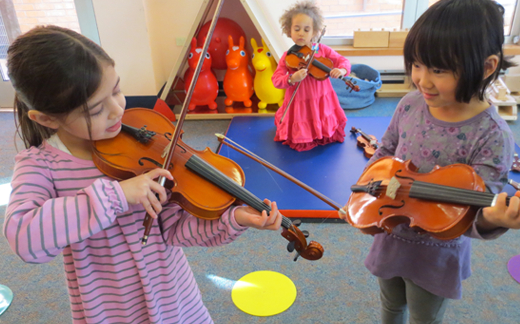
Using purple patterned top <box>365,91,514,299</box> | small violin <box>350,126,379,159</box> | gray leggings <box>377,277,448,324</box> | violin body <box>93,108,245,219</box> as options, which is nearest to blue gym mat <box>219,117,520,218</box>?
small violin <box>350,126,379,159</box>

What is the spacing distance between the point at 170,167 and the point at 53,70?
0.33 metres

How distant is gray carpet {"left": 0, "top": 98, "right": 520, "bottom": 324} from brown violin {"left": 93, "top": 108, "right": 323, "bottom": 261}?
2.22ft

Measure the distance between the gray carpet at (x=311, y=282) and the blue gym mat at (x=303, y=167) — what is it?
0.51 feet

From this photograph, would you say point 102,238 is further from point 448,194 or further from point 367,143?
point 367,143

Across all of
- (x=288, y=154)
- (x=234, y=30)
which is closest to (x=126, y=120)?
(x=288, y=154)

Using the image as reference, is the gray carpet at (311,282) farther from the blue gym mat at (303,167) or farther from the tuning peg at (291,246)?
the tuning peg at (291,246)

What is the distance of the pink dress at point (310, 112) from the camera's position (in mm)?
2436

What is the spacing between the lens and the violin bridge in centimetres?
83

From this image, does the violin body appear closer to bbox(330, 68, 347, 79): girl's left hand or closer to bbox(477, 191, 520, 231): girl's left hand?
bbox(477, 191, 520, 231): girl's left hand

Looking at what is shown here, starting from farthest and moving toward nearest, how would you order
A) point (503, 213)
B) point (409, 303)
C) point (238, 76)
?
point (238, 76) < point (409, 303) < point (503, 213)

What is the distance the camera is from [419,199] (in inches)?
31.0

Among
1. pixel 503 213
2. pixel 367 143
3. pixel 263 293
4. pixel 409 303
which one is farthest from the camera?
pixel 367 143

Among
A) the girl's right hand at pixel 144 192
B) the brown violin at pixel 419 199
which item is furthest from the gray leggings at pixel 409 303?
the girl's right hand at pixel 144 192

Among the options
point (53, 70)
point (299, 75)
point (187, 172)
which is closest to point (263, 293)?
point (187, 172)
